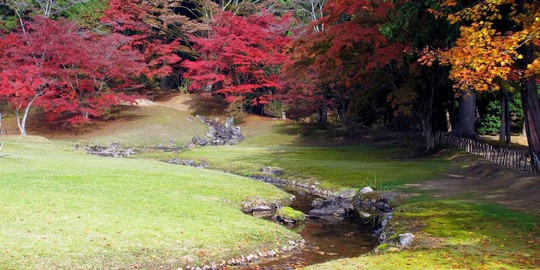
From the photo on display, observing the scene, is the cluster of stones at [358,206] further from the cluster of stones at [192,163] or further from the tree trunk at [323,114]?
the tree trunk at [323,114]

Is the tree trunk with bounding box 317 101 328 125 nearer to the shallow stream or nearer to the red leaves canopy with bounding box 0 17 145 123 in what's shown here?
the red leaves canopy with bounding box 0 17 145 123

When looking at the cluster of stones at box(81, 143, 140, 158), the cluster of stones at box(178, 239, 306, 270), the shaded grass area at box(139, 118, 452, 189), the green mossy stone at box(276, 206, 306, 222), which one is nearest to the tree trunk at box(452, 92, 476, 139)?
the shaded grass area at box(139, 118, 452, 189)

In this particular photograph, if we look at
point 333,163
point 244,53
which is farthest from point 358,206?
point 244,53

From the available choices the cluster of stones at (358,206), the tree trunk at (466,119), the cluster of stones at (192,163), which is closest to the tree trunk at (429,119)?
the tree trunk at (466,119)

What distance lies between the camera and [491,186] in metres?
20.1

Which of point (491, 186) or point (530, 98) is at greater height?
point (530, 98)

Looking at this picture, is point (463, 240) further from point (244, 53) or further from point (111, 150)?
point (244, 53)

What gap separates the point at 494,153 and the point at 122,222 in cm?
2060

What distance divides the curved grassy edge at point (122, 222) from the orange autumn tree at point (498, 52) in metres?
7.04

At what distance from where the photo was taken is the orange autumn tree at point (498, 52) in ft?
43.9

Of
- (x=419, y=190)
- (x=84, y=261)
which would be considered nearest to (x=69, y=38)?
(x=419, y=190)

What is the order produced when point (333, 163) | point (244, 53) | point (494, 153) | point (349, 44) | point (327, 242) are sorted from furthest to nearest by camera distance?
point (244, 53) < point (333, 163) < point (349, 44) < point (494, 153) < point (327, 242)

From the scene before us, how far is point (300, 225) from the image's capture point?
16422mm

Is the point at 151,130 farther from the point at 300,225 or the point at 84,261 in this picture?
the point at 84,261
